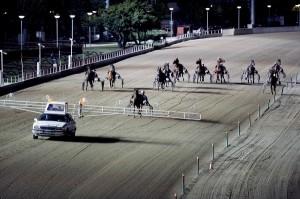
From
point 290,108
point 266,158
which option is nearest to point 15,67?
point 290,108

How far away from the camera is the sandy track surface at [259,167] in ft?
84.3

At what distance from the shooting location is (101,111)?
43.0 meters

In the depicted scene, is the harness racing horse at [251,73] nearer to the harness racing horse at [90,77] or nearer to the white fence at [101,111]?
the harness racing horse at [90,77]

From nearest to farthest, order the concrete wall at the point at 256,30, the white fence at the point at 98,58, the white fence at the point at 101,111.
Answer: the white fence at the point at 101,111, the white fence at the point at 98,58, the concrete wall at the point at 256,30

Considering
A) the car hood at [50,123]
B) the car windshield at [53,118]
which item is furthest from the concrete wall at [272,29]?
the car hood at [50,123]

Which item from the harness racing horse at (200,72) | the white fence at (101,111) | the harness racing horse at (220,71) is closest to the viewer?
the white fence at (101,111)

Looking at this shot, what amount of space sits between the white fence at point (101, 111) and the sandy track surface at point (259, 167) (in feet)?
13.5

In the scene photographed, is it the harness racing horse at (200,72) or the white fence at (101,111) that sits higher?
the harness racing horse at (200,72)

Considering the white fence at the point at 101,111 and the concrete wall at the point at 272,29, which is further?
the concrete wall at the point at 272,29

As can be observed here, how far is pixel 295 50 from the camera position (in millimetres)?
85812

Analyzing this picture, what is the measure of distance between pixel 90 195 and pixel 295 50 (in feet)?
207

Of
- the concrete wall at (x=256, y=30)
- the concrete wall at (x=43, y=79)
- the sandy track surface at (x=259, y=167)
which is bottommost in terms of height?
the sandy track surface at (x=259, y=167)

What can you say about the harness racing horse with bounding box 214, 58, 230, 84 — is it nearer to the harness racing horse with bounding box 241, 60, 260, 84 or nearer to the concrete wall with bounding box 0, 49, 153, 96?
the harness racing horse with bounding box 241, 60, 260, 84

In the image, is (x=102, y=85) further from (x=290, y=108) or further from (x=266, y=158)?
(x=266, y=158)
